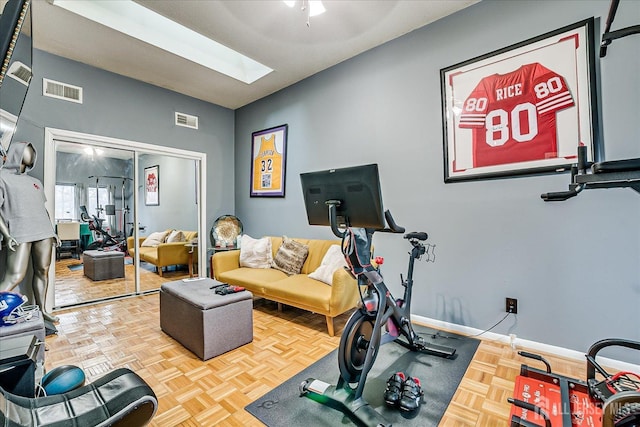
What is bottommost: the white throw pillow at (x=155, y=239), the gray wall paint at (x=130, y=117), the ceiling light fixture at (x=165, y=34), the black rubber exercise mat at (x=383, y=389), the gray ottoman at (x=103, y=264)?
the black rubber exercise mat at (x=383, y=389)

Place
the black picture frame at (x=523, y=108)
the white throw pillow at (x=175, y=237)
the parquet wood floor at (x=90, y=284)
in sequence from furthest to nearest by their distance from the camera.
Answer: the white throw pillow at (x=175, y=237), the parquet wood floor at (x=90, y=284), the black picture frame at (x=523, y=108)

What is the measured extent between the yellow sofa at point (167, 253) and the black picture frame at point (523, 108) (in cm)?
399

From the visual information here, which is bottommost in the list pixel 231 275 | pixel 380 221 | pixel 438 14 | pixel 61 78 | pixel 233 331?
pixel 233 331

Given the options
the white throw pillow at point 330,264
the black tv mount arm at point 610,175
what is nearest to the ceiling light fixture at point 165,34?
the white throw pillow at point 330,264

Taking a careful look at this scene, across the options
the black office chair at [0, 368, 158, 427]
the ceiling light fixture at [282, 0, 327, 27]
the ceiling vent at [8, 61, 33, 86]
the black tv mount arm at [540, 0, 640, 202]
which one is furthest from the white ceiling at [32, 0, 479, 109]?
the black office chair at [0, 368, 158, 427]

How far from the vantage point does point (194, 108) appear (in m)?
4.56

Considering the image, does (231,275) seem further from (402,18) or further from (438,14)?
(438,14)

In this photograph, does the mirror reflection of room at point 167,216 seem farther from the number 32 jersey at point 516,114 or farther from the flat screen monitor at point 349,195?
the number 32 jersey at point 516,114

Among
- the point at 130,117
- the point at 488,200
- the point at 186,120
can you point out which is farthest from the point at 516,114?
the point at 130,117

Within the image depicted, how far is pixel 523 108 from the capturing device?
2.34 meters

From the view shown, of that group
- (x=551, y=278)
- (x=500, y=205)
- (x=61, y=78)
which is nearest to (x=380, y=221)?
(x=500, y=205)

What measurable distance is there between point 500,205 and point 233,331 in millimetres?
2505

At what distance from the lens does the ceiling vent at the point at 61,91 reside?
324 cm

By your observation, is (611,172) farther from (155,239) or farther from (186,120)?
(155,239)
